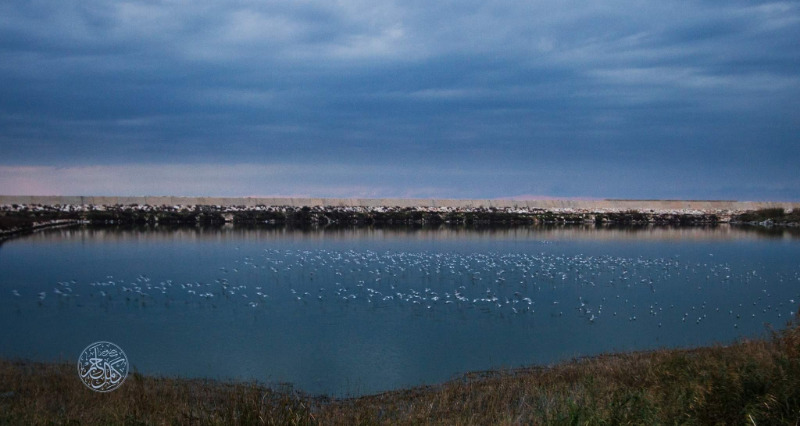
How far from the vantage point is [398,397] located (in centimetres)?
693

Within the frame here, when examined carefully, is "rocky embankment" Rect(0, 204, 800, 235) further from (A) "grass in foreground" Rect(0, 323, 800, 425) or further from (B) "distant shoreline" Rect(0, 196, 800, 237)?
(A) "grass in foreground" Rect(0, 323, 800, 425)

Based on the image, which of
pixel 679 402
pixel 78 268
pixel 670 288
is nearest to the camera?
pixel 679 402

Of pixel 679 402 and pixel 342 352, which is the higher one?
pixel 679 402

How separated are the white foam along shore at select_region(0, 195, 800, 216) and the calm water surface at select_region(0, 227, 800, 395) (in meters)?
24.2

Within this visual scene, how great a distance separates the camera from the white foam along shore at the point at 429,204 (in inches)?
1789

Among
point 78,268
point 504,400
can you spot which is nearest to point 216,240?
point 78,268

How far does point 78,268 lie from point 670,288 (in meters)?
15.2

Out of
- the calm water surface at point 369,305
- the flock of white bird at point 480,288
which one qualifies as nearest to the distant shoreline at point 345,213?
the calm water surface at point 369,305

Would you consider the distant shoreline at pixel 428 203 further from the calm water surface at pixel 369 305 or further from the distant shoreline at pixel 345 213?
the calm water surface at pixel 369 305

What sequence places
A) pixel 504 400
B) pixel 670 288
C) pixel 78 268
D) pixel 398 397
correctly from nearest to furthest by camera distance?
pixel 504 400, pixel 398 397, pixel 670 288, pixel 78 268

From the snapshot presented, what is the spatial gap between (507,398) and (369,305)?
6.30m

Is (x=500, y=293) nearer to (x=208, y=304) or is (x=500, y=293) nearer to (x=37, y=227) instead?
(x=208, y=304)

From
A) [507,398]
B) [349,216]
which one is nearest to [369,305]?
[507,398]

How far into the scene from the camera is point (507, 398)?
6.39 m
